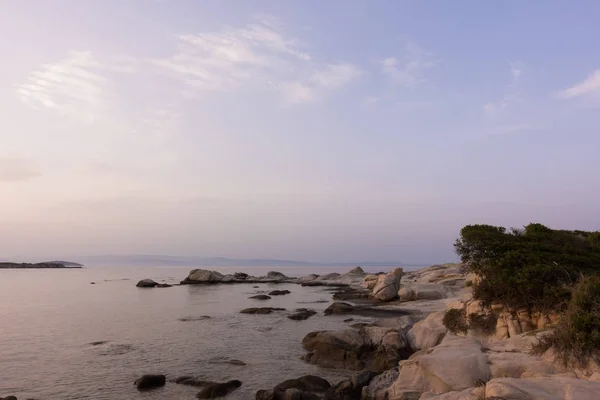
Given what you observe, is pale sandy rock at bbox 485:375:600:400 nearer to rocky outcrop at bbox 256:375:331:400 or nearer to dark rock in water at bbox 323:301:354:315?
rocky outcrop at bbox 256:375:331:400

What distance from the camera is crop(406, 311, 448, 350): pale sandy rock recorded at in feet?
70.0

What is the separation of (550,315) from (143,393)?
627 inches

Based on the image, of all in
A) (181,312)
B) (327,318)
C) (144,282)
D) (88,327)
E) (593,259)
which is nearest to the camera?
(593,259)

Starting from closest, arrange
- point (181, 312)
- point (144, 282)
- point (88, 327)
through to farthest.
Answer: point (88, 327) < point (181, 312) < point (144, 282)

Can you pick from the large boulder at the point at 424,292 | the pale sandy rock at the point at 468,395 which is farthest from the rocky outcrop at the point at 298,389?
the large boulder at the point at 424,292

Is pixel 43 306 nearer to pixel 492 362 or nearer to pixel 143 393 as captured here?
pixel 143 393

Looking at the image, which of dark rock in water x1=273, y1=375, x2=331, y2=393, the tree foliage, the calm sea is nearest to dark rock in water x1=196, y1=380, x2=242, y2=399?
the calm sea

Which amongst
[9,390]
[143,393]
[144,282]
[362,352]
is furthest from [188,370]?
[144,282]

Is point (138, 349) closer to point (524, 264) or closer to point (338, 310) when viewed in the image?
point (338, 310)

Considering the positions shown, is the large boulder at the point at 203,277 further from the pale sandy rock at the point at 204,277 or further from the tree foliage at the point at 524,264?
the tree foliage at the point at 524,264

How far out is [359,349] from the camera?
21859mm

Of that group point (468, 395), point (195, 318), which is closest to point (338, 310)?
point (195, 318)

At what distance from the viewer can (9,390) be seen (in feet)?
57.1

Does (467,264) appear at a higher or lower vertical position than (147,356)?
higher
